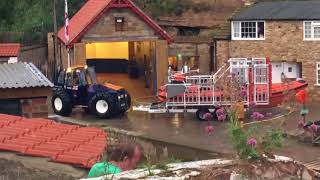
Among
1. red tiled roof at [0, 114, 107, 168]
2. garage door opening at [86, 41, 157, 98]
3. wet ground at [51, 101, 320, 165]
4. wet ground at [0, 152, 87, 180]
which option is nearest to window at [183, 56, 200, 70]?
garage door opening at [86, 41, 157, 98]

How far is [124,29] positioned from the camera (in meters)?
33.5

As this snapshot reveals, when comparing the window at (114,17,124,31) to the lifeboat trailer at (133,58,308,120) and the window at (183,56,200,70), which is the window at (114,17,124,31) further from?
the lifeboat trailer at (133,58,308,120)

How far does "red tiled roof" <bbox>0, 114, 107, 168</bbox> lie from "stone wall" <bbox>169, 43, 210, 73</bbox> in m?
25.2

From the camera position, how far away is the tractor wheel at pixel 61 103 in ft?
92.4

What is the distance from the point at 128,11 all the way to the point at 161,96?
684 cm

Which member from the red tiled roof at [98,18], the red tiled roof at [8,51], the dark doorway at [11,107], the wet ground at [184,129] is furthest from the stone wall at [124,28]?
the dark doorway at [11,107]

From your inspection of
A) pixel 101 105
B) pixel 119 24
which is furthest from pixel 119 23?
pixel 101 105

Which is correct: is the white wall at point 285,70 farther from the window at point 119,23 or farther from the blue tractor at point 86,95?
the blue tractor at point 86,95

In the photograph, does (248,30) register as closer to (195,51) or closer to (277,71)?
(277,71)

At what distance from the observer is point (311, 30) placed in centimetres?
3112

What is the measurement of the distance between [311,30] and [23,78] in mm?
18631

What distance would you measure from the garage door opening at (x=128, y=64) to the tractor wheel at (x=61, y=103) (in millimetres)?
6264

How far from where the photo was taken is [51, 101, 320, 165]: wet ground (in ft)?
69.0

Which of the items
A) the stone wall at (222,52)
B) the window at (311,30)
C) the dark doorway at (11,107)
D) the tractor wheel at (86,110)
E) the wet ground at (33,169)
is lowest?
the tractor wheel at (86,110)
